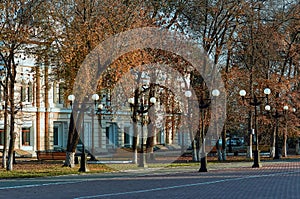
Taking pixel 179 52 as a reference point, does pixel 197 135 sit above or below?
below

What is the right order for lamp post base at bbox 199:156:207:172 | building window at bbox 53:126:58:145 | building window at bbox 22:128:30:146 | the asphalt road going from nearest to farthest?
the asphalt road → lamp post base at bbox 199:156:207:172 → building window at bbox 22:128:30:146 → building window at bbox 53:126:58:145

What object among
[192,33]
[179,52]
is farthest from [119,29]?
[192,33]

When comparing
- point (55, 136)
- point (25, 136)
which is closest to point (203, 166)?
point (25, 136)

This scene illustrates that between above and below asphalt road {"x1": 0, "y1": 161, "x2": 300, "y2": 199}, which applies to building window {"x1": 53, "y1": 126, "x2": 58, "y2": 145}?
above

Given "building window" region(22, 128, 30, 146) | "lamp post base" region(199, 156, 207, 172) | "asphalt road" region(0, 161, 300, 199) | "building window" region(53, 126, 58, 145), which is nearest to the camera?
"asphalt road" region(0, 161, 300, 199)

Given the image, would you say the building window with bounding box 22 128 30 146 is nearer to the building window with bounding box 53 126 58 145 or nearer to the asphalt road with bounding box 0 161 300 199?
the building window with bounding box 53 126 58 145

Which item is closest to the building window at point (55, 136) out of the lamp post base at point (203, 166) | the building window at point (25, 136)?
the building window at point (25, 136)

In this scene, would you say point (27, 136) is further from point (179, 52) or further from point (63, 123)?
point (179, 52)

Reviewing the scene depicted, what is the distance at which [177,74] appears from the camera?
124ft

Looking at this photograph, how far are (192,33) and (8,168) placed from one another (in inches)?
618

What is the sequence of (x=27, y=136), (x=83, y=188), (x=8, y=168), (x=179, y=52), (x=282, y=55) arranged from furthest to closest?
(x=27, y=136) < (x=282, y=55) < (x=179, y=52) < (x=8, y=168) < (x=83, y=188)

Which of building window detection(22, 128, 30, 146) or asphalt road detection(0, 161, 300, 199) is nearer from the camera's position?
asphalt road detection(0, 161, 300, 199)

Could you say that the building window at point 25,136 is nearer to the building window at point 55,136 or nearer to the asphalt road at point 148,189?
the building window at point 55,136

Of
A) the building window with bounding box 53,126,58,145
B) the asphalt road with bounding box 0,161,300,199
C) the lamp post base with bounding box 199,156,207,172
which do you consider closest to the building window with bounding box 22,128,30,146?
the building window with bounding box 53,126,58,145
